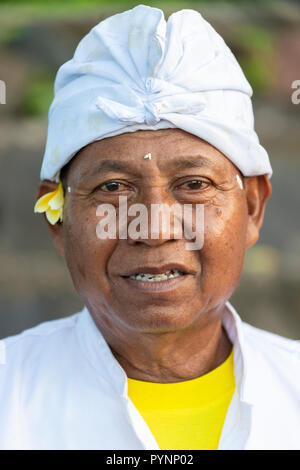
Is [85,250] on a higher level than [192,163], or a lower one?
lower

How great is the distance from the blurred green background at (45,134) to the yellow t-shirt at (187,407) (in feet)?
8.55

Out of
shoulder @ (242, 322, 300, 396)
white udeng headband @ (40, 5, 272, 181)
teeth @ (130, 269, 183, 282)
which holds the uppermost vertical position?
white udeng headband @ (40, 5, 272, 181)

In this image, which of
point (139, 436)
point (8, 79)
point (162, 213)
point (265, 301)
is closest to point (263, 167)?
point (162, 213)

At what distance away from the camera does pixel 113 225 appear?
2291 millimetres

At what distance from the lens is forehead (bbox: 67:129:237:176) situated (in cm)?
225

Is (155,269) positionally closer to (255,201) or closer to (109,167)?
(109,167)

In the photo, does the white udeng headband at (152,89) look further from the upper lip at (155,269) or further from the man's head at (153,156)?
the upper lip at (155,269)

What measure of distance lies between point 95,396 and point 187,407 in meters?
0.32

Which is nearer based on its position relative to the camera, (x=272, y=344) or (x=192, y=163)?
(x=192, y=163)

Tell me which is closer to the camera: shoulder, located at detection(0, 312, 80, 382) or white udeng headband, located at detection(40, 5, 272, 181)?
white udeng headband, located at detection(40, 5, 272, 181)

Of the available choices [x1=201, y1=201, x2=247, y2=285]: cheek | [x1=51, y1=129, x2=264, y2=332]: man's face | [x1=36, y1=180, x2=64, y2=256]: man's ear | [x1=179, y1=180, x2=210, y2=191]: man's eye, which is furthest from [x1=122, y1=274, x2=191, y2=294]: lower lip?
[x1=36, y1=180, x2=64, y2=256]: man's ear

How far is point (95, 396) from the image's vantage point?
237 cm

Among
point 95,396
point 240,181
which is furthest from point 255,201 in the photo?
point 95,396

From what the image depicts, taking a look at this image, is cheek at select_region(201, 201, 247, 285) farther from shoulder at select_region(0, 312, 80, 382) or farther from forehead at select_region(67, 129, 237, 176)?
shoulder at select_region(0, 312, 80, 382)
